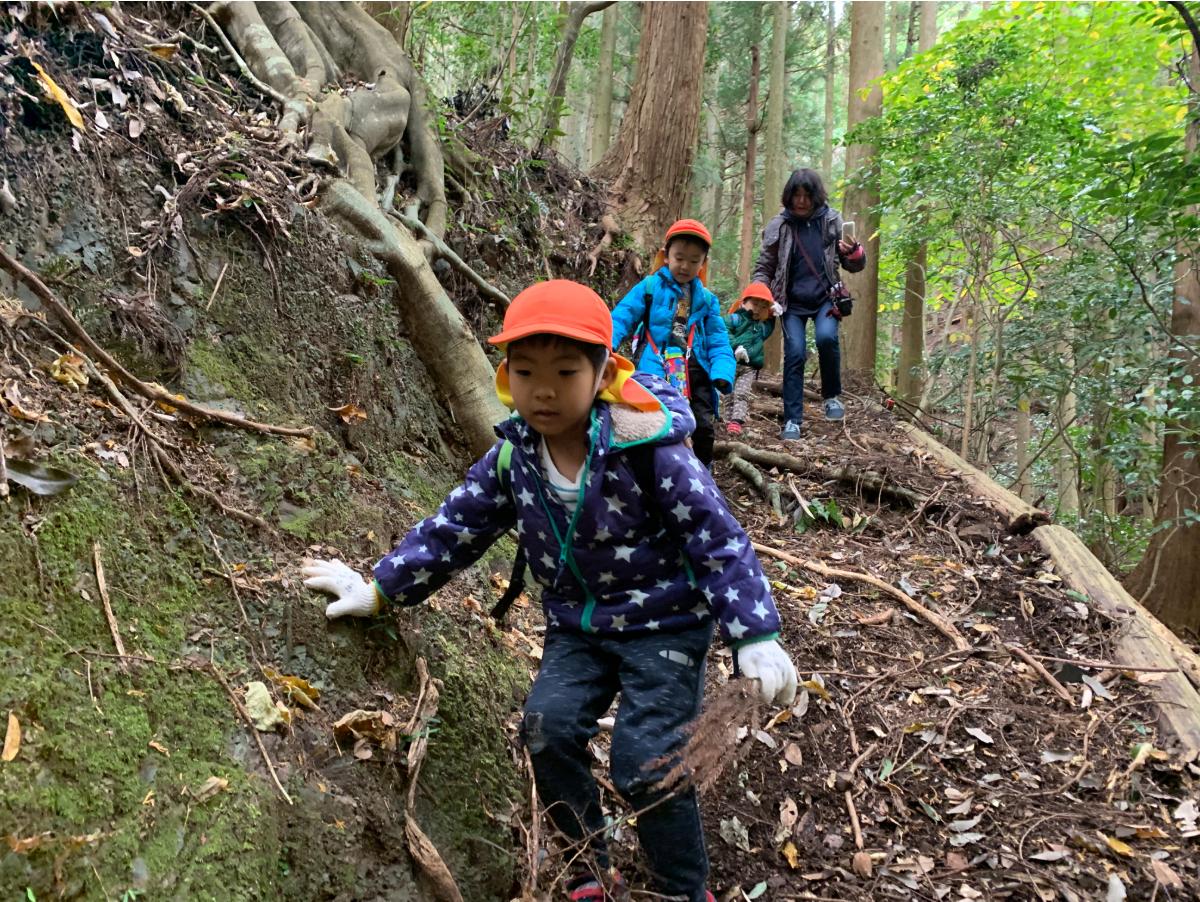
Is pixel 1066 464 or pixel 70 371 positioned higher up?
pixel 70 371

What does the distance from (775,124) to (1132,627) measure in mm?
13449

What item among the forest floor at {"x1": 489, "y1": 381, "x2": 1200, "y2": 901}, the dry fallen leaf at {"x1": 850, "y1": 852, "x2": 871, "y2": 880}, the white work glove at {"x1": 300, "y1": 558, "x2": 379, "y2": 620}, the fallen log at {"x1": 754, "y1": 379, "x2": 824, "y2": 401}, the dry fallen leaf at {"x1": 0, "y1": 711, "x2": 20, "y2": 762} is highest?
the fallen log at {"x1": 754, "y1": 379, "x2": 824, "y2": 401}

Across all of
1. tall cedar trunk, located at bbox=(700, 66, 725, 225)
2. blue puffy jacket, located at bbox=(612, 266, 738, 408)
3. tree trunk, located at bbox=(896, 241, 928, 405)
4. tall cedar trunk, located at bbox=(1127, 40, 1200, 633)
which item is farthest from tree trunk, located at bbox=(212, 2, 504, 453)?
tall cedar trunk, located at bbox=(700, 66, 725, 225)

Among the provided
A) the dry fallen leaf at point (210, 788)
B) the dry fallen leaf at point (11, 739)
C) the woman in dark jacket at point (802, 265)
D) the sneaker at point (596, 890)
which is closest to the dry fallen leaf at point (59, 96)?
the dry fallen leaf at point (11, 739)

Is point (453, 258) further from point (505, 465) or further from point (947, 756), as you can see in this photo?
point (947, 756)

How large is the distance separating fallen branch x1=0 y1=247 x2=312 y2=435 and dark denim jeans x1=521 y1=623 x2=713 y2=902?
4.68ft

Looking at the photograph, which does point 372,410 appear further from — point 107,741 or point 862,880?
point 862,880

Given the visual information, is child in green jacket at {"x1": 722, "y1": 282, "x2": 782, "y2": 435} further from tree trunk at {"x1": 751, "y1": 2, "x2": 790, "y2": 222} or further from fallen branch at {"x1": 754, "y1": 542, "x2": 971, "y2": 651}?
tree trunk at {"x1": 751, "y1": 2, "x2": 790, "y2": 222}

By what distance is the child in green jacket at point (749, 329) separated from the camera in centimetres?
673

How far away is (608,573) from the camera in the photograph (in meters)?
2.21

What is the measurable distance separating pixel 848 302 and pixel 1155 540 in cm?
325

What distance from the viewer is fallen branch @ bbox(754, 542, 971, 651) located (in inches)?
170

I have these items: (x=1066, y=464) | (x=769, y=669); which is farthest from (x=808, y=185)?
(x=1066, y=464)

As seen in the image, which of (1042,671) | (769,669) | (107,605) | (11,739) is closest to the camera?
(11,739)
